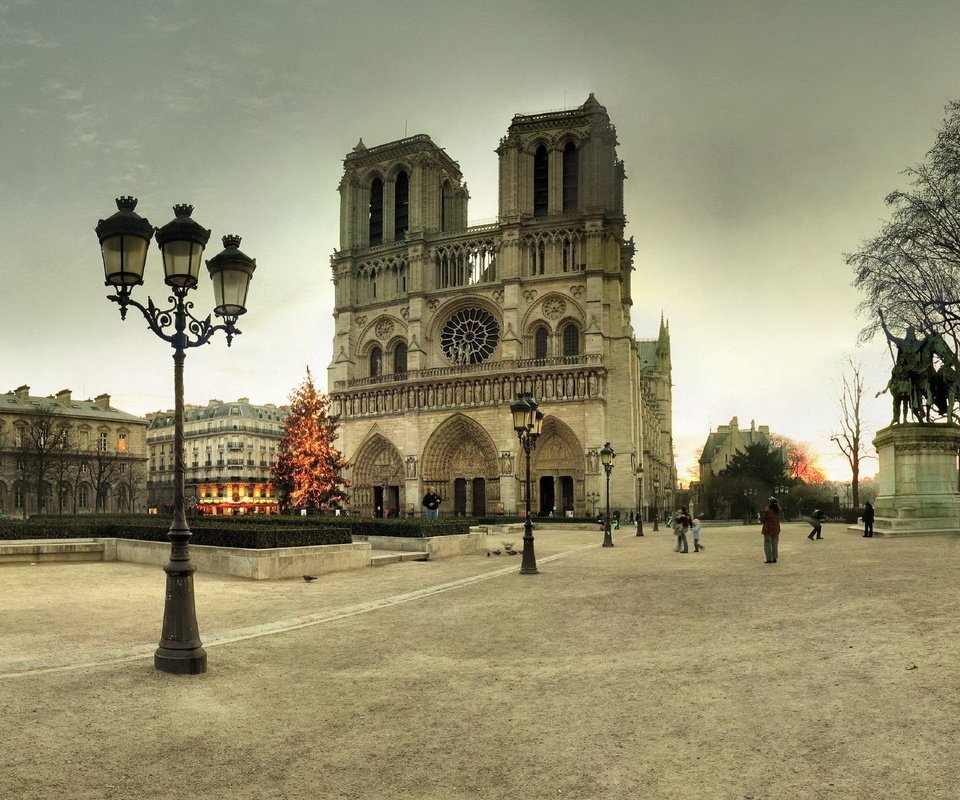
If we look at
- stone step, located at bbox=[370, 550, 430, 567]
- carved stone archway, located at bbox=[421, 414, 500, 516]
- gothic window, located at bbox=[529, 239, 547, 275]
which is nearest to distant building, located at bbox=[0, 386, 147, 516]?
carved stone archway, located at bbox=[421, 414, 500, 516]

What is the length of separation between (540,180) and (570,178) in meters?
2.32

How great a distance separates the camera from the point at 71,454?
198 ft

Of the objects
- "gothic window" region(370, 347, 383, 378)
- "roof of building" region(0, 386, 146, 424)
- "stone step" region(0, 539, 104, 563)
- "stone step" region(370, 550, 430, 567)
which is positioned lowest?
"stone step" region(370, 550, 430, 567)

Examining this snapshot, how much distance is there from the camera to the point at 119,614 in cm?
1092

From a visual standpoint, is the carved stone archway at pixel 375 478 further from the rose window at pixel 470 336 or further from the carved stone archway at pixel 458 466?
the rose window at pixel 470 336

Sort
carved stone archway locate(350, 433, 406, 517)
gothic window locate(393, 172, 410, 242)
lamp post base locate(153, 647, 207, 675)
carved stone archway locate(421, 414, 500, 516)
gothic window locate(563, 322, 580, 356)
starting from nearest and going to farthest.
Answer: lamp post base locate(153, 647, 207, 675), gothic window locate(563, 322, 580, 356), carved stone archway locate(421, 414, 500, 516), carved stone archway locate(350, 433, 406, 517), gothic window locate(393, 172, 410, 242)

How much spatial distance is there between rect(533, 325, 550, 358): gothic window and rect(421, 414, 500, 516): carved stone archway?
7016 mm

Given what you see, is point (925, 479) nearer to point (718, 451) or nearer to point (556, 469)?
point (556, 469)

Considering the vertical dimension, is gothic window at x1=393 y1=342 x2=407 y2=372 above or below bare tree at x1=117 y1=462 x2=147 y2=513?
above

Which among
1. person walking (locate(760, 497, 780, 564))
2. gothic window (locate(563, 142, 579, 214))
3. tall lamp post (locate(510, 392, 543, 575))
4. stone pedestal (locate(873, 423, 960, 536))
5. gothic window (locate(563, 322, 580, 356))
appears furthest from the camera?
gothic window (locate(563, 142, 579, 214))

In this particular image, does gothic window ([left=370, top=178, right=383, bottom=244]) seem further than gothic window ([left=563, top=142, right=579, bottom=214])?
Yes

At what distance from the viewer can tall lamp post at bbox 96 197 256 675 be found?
749cm

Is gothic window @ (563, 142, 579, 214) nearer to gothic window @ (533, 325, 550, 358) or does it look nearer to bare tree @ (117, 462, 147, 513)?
gothic window @ (533, 325, 550, 358)

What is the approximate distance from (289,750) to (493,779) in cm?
147
